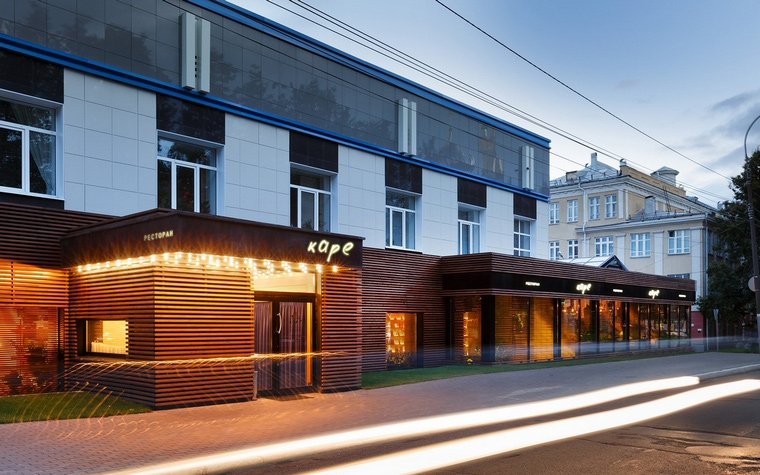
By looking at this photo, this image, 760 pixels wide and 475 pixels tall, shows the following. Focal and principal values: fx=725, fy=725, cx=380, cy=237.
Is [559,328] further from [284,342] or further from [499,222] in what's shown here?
[284,342]

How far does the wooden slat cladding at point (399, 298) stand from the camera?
23.5 metres

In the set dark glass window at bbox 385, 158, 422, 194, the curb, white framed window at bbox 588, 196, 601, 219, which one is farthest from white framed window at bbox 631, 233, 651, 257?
dark glass window at bbox 385, 158, 422, 194

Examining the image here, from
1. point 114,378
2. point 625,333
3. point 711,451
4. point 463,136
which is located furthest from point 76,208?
point 625,333

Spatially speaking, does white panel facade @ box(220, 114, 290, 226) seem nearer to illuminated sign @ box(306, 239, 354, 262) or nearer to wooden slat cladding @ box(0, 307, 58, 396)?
illuminated sign @ box(306, 239, 354, 262)

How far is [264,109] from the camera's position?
20375 mm

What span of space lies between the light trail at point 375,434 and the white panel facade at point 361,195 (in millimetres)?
8960

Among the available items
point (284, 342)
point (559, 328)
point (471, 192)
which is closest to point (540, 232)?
point (559, 328)

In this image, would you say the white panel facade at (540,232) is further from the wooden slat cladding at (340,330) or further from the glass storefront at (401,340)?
the wooden slat cladding at (340,330)

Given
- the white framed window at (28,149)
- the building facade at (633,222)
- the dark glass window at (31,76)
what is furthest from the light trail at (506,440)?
the building facade at (633,222)

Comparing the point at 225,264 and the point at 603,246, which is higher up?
the point at 603,246

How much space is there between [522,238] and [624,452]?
73.0 feet

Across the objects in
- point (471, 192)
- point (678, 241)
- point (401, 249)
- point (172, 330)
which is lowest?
point (172, 330)

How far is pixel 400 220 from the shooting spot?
2548 cm

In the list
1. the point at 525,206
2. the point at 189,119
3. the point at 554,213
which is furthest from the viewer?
the point at 554,213
